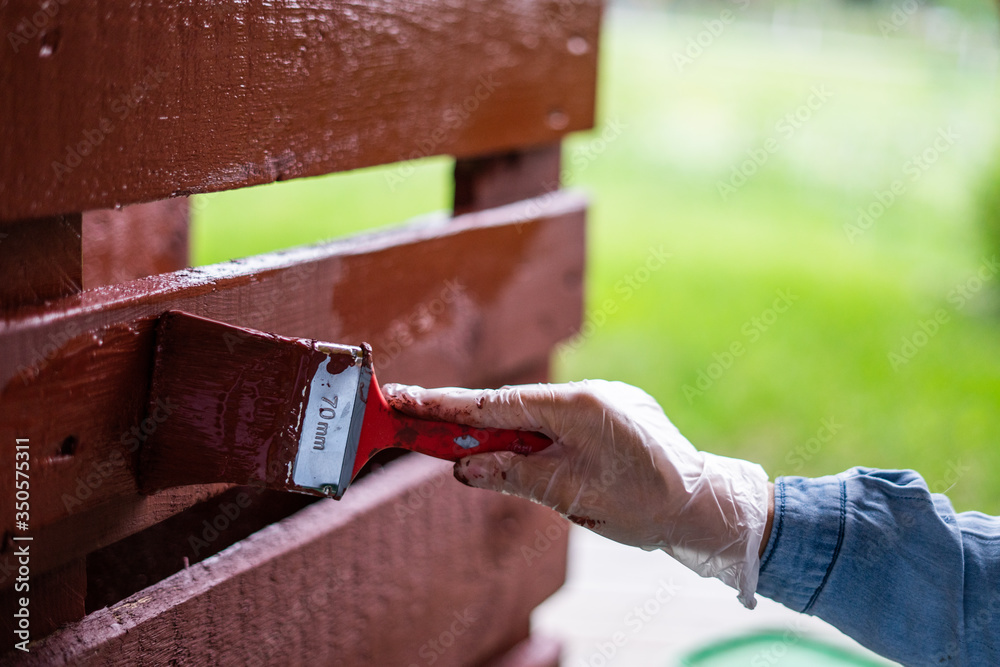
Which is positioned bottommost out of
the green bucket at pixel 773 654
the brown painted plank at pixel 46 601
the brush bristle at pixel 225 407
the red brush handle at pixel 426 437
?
the green bucket at pixel 773 654

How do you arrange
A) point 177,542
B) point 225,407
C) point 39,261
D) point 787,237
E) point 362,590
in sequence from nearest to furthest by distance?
point 39,261, point 225,407, point 177,542, point 362,590, point 787,237

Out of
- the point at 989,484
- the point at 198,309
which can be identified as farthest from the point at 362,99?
the point at 989,484

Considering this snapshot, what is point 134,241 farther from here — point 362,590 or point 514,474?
point 514,474

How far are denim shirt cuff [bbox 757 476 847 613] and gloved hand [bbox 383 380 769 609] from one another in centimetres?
3

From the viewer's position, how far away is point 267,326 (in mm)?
1155

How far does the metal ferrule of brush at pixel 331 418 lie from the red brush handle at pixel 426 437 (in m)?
0.04

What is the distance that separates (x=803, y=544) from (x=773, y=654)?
1.06 metres

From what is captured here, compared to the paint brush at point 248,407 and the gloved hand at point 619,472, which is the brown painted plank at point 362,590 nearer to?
the paint brush at point 248,407

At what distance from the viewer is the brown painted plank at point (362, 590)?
41.8 inches

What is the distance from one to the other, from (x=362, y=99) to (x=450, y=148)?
0.25 meters

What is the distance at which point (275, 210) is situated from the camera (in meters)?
6.88

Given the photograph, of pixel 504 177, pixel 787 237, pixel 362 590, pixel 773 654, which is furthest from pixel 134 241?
pixel 787 237

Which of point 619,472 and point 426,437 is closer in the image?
point 426,437

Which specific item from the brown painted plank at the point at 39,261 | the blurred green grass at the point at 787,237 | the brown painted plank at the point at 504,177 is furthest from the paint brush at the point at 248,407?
the blurred green grass at the point at 787,237
